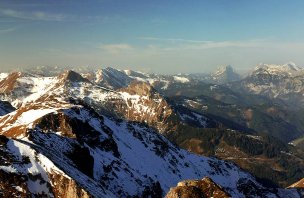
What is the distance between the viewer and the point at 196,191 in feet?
290

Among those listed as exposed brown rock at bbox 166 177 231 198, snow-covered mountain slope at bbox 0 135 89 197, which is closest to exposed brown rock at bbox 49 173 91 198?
snow-covered mountain slope at bbox 0 135 89 197

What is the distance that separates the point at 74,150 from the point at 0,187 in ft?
191

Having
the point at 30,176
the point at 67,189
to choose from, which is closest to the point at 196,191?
the point at 67,189

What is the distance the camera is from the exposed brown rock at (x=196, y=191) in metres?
86.8

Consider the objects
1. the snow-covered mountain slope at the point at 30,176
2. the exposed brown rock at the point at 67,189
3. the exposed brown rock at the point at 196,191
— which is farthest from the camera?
the exposed brown rock at the point at 67,189

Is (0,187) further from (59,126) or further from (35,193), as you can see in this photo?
(59,126)

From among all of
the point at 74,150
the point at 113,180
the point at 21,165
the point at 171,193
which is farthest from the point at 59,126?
the point at 171,193

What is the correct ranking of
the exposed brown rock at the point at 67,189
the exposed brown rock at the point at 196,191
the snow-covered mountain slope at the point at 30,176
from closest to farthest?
the exposed brown rock at the point at 196,191, the snow-covered mountain slope at the point at 30,176, the exposed brown rock at the point at 67,189

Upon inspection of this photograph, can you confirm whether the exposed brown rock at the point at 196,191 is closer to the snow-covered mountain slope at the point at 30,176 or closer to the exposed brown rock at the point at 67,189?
the exposed brown rock at the point at 67,189

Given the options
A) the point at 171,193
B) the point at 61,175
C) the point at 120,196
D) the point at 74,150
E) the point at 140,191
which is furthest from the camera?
the point at 140,191

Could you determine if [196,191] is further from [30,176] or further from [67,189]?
[30,176]

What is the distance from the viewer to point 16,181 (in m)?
95.7

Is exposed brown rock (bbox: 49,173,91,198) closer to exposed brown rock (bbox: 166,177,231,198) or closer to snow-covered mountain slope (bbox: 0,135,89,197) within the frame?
snow-covered mountain slope (bbox: 0,135,89,197)

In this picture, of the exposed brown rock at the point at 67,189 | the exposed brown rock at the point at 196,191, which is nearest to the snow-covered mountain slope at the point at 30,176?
the exposed brown rock at the point at 67,189
